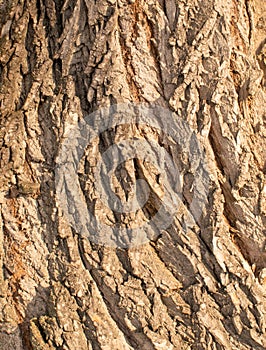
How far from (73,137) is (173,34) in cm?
62

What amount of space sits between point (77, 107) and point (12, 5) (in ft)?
2.01

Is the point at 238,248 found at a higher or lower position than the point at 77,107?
lower

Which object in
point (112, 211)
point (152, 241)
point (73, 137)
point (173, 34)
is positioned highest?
point (173, 34)

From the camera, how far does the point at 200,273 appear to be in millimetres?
2350

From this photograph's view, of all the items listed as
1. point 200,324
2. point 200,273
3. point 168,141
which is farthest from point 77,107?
point 200,324

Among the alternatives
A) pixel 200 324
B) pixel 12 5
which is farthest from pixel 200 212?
pixel 12 5

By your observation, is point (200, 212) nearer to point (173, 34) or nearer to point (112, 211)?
point (112, 211)

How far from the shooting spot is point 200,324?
2.32 meters

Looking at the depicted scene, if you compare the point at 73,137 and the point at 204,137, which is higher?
the point at 73,137

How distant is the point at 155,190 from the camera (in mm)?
2375

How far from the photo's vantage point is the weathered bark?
91.5 inches

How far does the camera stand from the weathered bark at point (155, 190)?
7.63 ft

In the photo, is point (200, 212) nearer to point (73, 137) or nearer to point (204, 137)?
point (204, 137)

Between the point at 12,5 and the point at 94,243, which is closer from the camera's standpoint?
the point at 94,243
